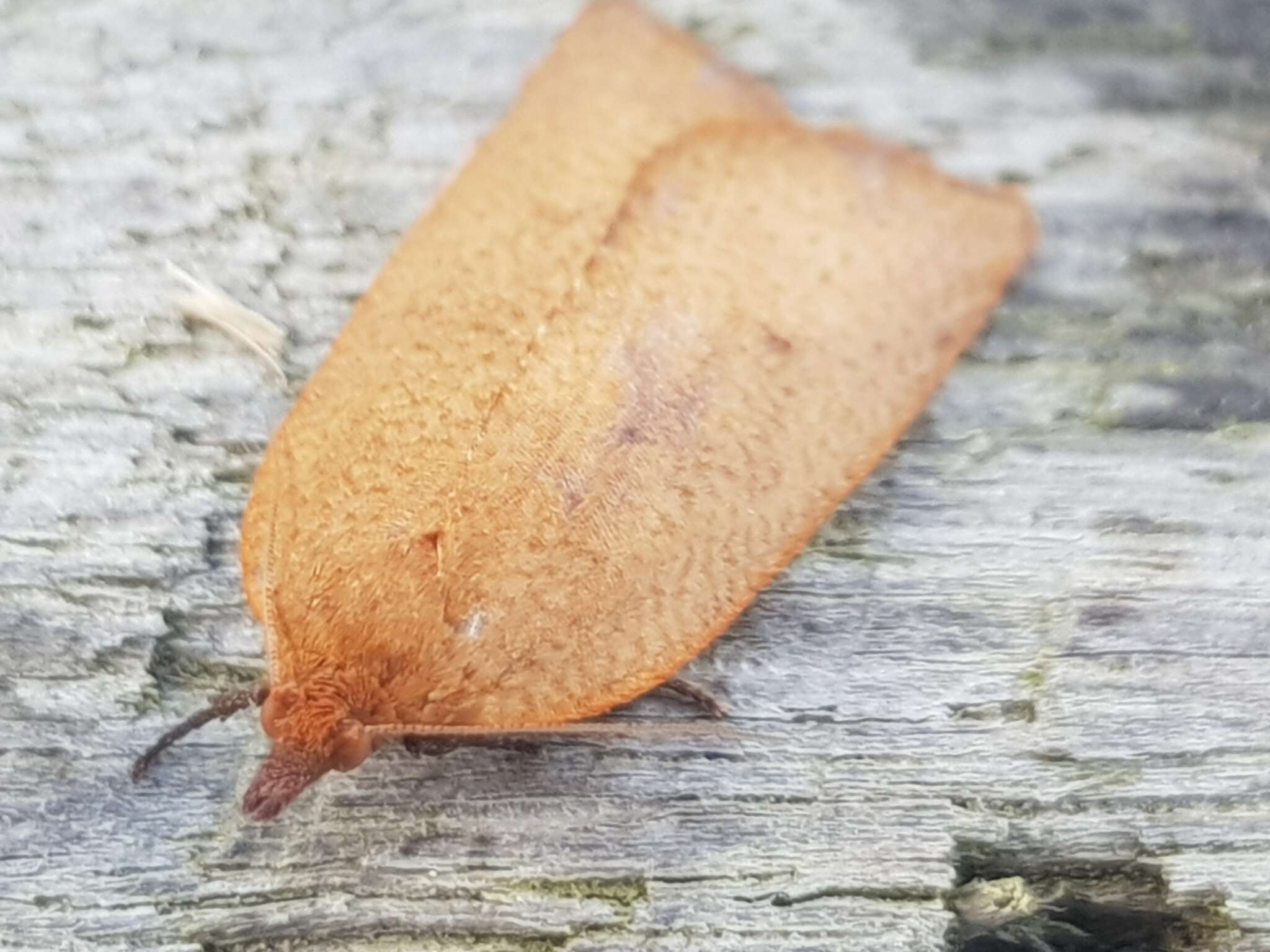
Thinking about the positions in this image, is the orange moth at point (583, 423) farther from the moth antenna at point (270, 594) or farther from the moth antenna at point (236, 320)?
the moth antenna at point (236, 320)

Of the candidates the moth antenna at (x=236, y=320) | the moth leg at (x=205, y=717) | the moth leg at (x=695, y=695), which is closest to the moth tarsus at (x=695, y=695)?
the moth leg at (x=695, y=695)

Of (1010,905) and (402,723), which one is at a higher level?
(402,723)

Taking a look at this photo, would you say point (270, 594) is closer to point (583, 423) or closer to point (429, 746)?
point (429, 746)

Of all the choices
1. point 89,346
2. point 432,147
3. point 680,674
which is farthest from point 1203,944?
point 89,346

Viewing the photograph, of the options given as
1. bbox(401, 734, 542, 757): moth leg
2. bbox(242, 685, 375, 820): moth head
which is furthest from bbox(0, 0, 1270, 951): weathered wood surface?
bbox(242, 685, 375, 820): moth head

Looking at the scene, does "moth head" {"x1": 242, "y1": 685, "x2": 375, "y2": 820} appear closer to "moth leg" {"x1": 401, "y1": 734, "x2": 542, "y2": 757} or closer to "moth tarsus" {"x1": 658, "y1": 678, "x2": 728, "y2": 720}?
"moth leg" {"x1": 401, "y1": 734, "x2": 542, "y2": 757}

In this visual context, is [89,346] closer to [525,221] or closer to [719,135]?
[525,221]
